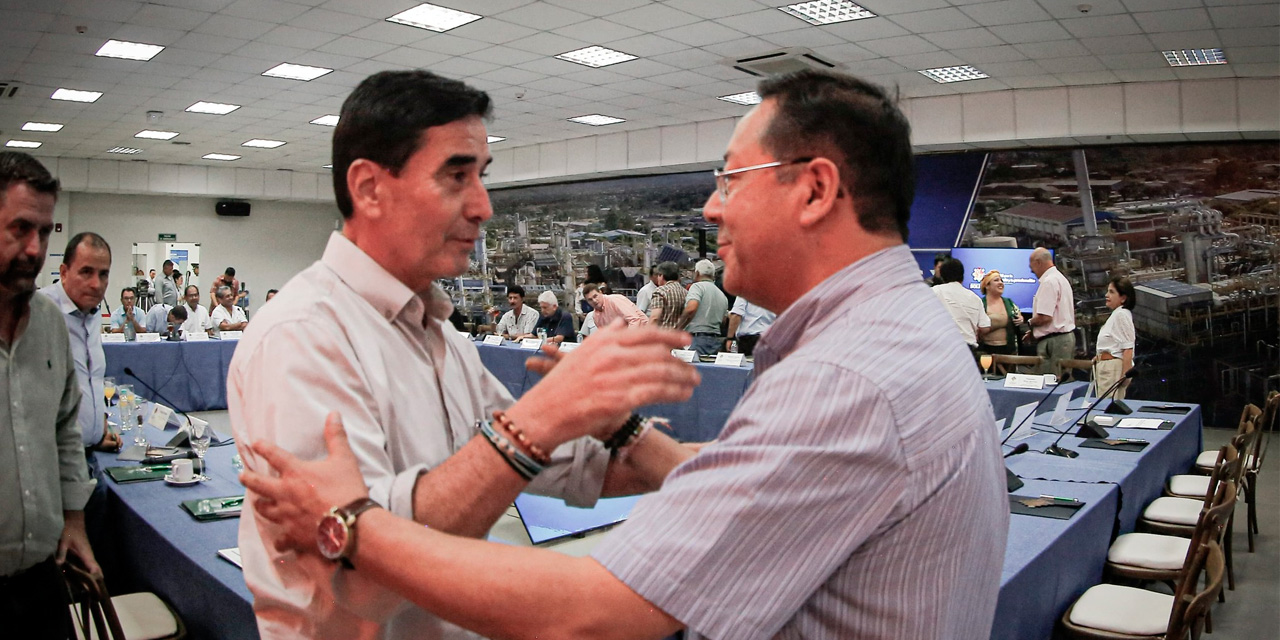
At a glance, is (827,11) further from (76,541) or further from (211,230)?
(211,230)

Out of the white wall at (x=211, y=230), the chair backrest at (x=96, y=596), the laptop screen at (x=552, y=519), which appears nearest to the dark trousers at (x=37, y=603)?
the chair backrest at (x=96, y=596)

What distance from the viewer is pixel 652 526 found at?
0.75 metres

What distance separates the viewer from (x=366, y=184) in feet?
3.46

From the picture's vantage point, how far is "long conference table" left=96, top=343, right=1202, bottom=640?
86.3 inches

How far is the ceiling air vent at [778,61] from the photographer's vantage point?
7.79 m

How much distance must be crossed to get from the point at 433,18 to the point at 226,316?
16.3ft

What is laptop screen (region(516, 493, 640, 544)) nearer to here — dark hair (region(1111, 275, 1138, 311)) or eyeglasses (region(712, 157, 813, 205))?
eyeglasses (region(712, 157, 813, 205))

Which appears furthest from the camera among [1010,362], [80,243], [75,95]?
[75,95]

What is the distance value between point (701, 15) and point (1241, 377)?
7.24m

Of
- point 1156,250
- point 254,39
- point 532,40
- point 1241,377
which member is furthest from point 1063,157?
point 254,39

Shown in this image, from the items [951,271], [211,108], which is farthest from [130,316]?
[951,271]

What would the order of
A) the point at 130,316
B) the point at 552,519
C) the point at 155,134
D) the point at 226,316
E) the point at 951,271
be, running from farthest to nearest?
the point at 155,134
the point at 226,316
the point at 130,316
the point at 951,271
the point at 552,519

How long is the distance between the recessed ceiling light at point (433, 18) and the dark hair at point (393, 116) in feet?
20.2

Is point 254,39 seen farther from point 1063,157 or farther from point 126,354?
point 1063,157
